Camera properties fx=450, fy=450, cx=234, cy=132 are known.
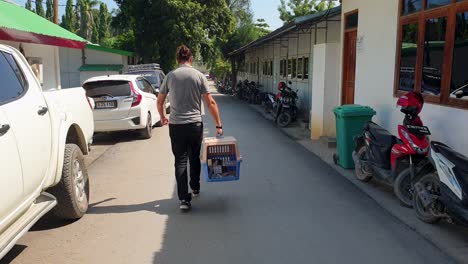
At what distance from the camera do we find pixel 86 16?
64938mm

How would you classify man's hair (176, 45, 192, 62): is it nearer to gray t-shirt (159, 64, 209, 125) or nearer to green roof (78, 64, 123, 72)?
gray t-shirt (159, 64, 209, 125)

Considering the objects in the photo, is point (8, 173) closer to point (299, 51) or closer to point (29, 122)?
point (29, 122)

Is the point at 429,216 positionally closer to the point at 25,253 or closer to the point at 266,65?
the point at 25,253

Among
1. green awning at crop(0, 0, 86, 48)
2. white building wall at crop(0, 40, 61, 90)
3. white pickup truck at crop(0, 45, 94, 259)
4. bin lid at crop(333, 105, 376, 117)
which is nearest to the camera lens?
white pickup truck at crop(0, 45, 94, 259)

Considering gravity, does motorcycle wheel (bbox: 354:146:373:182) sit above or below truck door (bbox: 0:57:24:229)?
below

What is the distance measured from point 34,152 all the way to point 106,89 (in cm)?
689

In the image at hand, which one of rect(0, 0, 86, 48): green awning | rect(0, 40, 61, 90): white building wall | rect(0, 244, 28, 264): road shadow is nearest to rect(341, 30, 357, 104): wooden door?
rect(0, 0, 86, 48): green awning

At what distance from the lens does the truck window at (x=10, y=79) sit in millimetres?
3821

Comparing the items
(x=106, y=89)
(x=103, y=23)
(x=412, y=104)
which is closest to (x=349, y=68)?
(x=412, y=104)

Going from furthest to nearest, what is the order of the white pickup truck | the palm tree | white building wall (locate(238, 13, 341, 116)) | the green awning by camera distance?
1. the palm tree
2. white building wall (locate(238, 13, 341, 116))
3. the green awning
4. the white pickup truck

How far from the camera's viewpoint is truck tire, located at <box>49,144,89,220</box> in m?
4.73

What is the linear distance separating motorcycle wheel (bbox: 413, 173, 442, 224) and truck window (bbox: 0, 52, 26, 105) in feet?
13.9

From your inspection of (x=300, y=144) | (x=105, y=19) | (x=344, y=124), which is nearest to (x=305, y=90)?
(x=300, y=144)

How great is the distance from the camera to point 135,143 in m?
10.6
